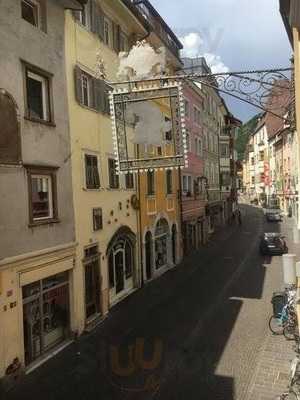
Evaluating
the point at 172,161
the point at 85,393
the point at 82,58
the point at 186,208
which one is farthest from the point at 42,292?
the point at 186,208

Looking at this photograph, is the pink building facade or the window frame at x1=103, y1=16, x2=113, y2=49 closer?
the window frame at x1=103, y1=16, x2=113, y2=49

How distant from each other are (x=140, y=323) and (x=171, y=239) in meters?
13.0

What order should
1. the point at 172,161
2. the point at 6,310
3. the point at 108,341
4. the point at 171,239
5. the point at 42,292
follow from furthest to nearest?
the point at 171,239, the point at 108,341, the point at 42,292, the point at 6,310, the point at 172,161

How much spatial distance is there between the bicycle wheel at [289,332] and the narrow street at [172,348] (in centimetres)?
70

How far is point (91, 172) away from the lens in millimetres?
18484

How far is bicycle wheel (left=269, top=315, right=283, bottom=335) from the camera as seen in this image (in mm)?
16145

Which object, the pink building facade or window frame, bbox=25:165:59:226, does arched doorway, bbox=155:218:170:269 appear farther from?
window frame, bbox=25:165:59:226

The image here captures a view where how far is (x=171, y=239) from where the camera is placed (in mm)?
30547

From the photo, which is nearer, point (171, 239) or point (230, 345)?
point (230, 345)

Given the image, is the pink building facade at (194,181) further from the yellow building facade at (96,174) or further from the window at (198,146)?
the yellow building facade at (96,174)

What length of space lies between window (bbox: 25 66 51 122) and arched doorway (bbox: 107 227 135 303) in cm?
681

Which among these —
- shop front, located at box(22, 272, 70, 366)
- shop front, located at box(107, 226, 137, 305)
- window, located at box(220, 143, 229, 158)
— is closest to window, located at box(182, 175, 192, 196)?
shop front, located at box(107, 226, 137, 305)

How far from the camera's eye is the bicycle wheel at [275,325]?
53.0ft

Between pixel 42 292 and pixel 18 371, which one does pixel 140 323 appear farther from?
pixel 18 371
